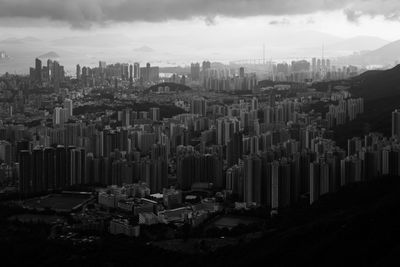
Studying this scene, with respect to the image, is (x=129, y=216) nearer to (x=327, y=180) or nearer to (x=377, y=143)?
(x=327, y=180)

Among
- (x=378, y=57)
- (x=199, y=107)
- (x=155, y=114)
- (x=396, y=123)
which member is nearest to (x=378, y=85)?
(x=199, y=107)

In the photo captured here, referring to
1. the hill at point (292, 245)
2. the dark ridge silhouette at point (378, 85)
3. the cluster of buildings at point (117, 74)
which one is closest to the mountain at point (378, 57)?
the cluster of buildings at point (117, 74)

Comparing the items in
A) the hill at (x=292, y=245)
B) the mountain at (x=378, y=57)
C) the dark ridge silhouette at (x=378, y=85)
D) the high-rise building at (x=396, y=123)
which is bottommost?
the hill at (x=292, y=245)

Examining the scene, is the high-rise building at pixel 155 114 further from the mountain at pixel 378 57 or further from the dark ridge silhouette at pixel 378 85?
the mountain at pixel 378 57

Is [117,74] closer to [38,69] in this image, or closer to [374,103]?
[38,69]

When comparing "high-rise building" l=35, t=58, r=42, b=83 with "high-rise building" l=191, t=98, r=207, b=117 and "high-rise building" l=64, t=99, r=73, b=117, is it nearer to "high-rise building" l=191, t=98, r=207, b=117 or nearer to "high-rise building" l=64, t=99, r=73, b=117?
"high-rise building" l=64, t=99, r=73, b=117

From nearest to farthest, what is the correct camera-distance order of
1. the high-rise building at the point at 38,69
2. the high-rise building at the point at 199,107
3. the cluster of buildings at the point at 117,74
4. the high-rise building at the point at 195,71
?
1. the high-rise building at the point at 199,107
2. the high-rise building at the point at 38,69
3. the cluster of buildings at the point at 117,74
4. the high-rise building at the point at 195,71

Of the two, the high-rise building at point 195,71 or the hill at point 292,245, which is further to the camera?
the high-rise building at point 195,71

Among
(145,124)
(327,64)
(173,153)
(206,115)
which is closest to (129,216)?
(173,153)
